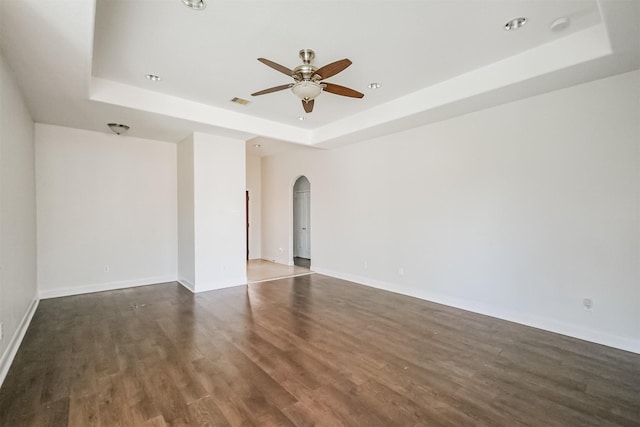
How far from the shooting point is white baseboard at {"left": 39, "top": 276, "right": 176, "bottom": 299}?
Result: 15.6ft

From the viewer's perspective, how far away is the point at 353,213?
19.7 ft

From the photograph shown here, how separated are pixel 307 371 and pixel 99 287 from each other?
4589 mm

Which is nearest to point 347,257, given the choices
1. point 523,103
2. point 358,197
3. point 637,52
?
point 358,197

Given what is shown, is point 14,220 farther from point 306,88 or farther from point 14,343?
point 306,88

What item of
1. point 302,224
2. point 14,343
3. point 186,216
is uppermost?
point 186,216

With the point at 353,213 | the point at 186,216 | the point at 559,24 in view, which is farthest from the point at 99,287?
the point at 559,24

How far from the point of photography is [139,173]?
18.2 ft

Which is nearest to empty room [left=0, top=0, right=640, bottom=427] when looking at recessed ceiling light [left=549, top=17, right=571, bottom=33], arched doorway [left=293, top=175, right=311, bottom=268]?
recessed ceiling light [left=549, top=17, right=571, bottom=33]

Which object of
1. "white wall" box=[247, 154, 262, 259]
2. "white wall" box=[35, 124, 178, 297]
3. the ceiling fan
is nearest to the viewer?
the ceiling fan

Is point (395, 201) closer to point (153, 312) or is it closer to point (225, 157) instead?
point (225, 157)

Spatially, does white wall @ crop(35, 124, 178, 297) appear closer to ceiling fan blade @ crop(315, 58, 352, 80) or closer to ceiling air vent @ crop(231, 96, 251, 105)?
ceiling air vent @ crop(231, 96, 251, 105)

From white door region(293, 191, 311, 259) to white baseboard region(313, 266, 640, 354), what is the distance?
11.7ft

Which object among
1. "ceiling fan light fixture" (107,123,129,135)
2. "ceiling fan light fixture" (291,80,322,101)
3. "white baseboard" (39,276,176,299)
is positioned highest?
"ceiling fan light fixture" (107,123,129,135)

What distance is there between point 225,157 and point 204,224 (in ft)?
4.23
